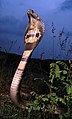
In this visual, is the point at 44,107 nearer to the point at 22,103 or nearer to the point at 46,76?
the point at 22,103

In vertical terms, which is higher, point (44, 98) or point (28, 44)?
point (28, 44)

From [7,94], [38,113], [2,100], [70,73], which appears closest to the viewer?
[70,73]

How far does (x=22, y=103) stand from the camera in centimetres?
425

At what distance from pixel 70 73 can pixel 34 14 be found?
0.87 metres

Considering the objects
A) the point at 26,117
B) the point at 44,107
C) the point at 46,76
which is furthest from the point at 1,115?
the point at 46,76

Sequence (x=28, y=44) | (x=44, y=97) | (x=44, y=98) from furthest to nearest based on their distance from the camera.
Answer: (x=28, y=44)
(x=44, y=97)
(x=44, y=98)

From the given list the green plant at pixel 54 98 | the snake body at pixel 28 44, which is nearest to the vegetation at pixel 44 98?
the green plant at pixel 54 98

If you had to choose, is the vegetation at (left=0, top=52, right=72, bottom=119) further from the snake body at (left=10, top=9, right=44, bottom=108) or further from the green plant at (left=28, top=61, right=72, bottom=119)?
the snake body at (left=10, top=9, right=44, bottom=108)

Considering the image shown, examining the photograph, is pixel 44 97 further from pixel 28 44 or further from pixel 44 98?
pixel 28 44

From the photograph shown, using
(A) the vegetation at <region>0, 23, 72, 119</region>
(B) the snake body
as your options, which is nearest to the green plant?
(A) the vegetation at <region>0, 23, 72, 119</region>

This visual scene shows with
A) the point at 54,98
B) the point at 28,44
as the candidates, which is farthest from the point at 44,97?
the point at 28,44

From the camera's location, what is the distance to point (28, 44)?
4.18m

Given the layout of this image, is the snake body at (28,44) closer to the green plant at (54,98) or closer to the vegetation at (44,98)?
the vegetation at (44,98)

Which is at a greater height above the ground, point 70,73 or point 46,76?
point 70,73
